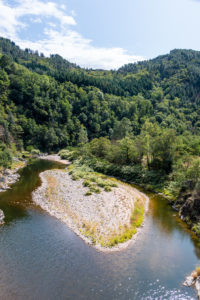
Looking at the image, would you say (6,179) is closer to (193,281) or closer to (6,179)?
(6,179)

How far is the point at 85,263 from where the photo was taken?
24578 millimetres

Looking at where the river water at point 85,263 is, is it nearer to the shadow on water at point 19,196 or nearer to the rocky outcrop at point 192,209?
the shadow on water at point 19,196

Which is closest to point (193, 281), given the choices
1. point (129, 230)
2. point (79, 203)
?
point (129, 230)

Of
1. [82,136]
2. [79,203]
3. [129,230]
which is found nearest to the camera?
[129,230]

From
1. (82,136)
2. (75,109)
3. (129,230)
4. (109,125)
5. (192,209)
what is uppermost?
(75,109)

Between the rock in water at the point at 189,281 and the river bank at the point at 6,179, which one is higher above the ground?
the rock in water at the point at 189,281

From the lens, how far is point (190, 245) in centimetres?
2989

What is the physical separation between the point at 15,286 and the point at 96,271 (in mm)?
8133

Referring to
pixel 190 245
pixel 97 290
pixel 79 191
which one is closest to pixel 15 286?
pixel 97 290

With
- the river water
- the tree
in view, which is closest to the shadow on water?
the river water

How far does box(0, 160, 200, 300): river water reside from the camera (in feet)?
67.8

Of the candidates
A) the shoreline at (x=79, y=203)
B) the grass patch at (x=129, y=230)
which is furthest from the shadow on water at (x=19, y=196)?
the grass patch at (x=129, y=230)

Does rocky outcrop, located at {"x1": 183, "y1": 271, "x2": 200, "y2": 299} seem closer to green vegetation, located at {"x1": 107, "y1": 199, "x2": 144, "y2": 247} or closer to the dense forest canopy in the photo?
green vegetation, located at {"x1": 107, "y1": 199, "x2": 144, "y2": 247}

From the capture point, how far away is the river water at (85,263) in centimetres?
2066
